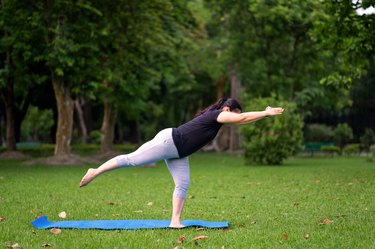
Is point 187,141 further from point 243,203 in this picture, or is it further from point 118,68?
point 118,68

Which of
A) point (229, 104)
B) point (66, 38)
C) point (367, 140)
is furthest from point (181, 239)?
point (367, 140)

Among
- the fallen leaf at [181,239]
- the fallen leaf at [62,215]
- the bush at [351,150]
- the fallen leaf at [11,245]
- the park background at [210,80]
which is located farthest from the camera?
the bush at [351,150]

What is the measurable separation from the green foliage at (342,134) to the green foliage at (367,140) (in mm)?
1624

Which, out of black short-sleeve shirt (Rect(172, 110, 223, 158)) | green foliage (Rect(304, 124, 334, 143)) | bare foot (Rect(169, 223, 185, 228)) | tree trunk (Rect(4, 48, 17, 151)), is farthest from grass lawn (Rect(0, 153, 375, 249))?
green foliage (Rect(304, 124, 334, 143))

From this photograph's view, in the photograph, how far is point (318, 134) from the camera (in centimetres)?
5100

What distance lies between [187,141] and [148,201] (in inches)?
160

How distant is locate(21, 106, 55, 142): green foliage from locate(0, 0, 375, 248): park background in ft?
42.5

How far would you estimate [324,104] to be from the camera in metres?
41.5

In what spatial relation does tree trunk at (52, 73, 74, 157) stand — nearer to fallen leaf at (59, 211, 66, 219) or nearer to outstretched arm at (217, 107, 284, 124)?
fallen leaf at (59, 211, 66, 219)

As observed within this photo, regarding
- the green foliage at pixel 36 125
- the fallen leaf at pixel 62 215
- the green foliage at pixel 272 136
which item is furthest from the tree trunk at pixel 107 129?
the green foliage at pixel 36 125

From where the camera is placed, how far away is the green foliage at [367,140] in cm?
4125

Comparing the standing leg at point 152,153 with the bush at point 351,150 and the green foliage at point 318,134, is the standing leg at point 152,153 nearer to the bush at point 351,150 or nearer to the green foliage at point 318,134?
the bush at point 351,150

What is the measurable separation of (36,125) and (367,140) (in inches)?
1492

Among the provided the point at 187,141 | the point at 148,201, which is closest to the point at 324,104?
the point at 148,201
